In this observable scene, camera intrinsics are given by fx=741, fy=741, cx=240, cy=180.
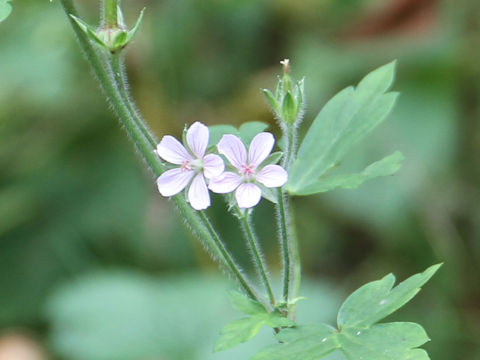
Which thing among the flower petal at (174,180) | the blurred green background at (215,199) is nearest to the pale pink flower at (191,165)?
the flower petal at (174,180)

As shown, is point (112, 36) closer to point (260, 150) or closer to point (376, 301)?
point (260, 150)

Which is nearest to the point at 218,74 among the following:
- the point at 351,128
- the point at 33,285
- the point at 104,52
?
the point at 33,285

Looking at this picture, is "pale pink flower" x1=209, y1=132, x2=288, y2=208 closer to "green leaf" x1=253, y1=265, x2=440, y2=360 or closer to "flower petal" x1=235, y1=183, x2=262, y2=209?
"flower petal" x1=235, y1=183, x2=262, y2=209

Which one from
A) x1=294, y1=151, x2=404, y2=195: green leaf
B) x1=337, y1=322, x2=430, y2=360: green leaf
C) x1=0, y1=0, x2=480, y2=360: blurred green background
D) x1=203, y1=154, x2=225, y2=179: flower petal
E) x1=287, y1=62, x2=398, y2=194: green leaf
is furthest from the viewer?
x1=0, y1=0, x2=480, y2=360: blurred green background

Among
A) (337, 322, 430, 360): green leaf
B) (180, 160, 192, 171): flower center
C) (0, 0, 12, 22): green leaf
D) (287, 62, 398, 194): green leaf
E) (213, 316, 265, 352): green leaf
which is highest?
(0, 0, 12, 22): green leaf

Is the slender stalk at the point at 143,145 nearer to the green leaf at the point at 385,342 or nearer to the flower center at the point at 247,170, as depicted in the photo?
the flower center at the point at 247,170

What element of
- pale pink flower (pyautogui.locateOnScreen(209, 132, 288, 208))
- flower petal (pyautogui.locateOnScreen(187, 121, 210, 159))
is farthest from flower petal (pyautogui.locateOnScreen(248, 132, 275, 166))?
flower petal (pyautogui.locateOnScreen(187, 121, 210, 159))

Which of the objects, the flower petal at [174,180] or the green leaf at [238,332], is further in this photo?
the flower petal at [174,180]

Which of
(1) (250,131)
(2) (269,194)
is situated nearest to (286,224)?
(2) (269,194)
